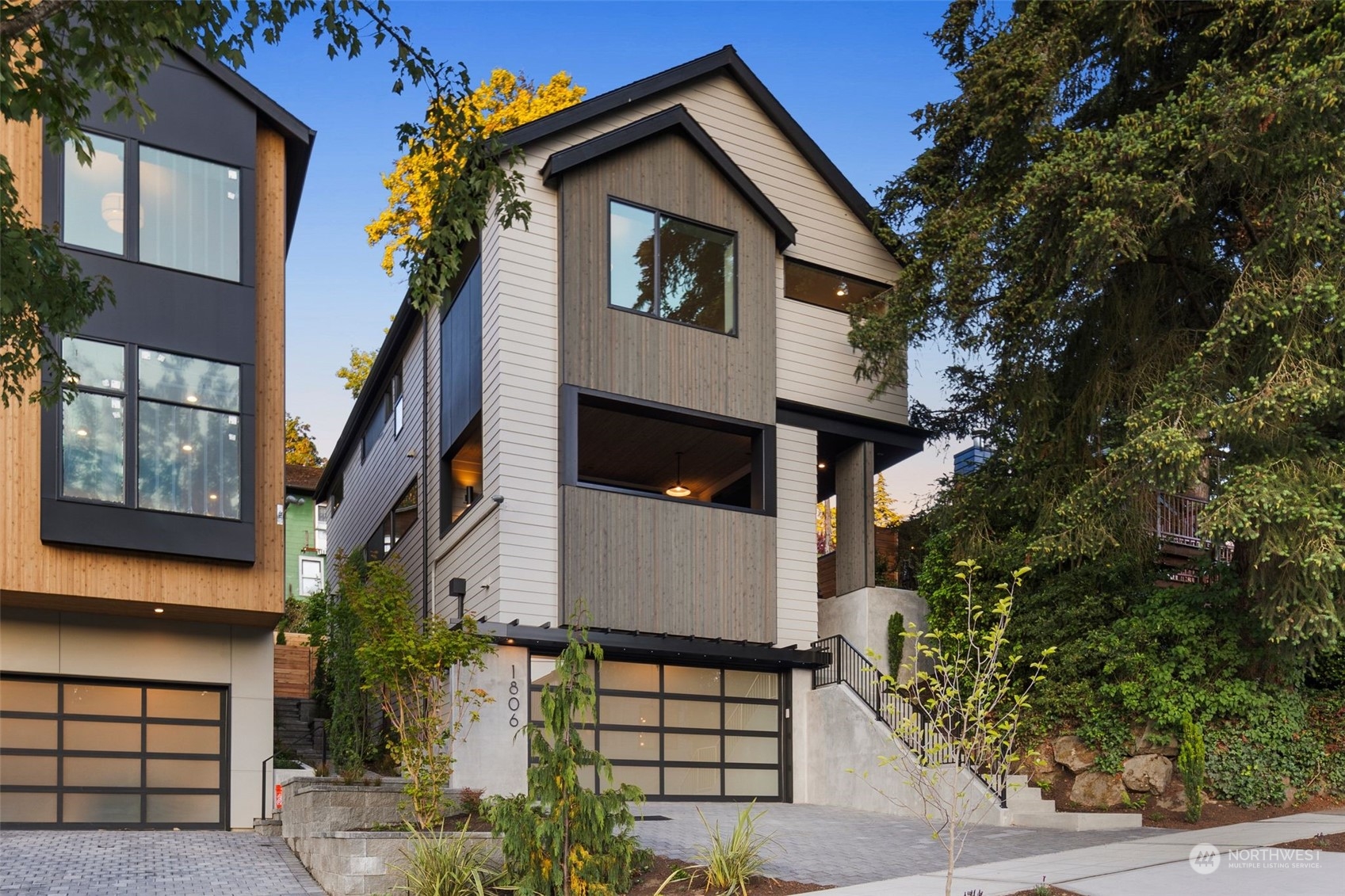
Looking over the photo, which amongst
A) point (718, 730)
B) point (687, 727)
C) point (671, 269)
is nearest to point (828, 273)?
point (671, 269)

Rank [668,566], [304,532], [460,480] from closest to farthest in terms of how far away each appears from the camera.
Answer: [668,566], [460,480], [304,532]

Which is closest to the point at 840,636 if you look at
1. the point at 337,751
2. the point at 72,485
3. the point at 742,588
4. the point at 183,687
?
the point at 742,588

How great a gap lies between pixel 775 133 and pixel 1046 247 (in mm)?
6244

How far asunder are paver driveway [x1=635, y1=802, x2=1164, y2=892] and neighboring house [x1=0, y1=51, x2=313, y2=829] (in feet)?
20.7

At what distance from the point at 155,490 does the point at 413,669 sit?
4835 mm

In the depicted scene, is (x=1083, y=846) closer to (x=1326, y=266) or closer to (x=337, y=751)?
(x=1326, y=266)

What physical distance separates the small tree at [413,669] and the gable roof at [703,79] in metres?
6.93

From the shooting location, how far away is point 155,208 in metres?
16.5

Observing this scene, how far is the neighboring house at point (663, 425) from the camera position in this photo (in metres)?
16.9

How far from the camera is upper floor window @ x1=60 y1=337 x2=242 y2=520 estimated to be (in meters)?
15.3

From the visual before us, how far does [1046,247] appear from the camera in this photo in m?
16.2

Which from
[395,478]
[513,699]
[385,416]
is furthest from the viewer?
[385,416]

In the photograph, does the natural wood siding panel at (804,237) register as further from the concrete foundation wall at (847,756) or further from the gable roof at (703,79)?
the concrete foundation wall at (847,756)

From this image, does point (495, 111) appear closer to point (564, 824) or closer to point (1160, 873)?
point (564, 824)
